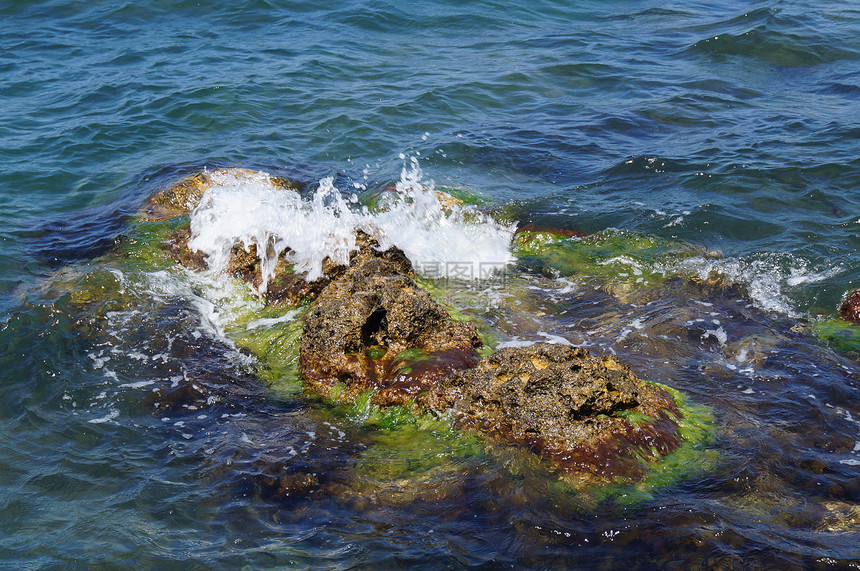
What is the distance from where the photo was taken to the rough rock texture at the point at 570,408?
4.10 m

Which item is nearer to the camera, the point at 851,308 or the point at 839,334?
the point at 839,334

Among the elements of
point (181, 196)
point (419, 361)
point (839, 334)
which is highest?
point (181, 196)

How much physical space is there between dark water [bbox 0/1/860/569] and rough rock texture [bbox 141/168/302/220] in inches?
14.3

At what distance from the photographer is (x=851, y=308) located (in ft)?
20.0

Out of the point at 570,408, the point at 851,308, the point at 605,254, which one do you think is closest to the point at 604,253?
the point at 605,254

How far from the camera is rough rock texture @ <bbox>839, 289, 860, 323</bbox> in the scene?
6040 millimetres

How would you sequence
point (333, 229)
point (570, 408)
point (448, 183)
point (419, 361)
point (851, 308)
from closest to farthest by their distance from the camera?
point (570, 408) → point (419, 361) → point (851, 308) → point (333, 229) → point (448, 183)

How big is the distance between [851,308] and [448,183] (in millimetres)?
5077

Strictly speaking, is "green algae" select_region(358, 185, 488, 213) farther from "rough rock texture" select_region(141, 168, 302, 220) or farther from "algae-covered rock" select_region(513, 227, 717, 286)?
"rough rock texture" select_region(141, 168, 302, 220)

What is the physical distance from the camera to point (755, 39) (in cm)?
1325

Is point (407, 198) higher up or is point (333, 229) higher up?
point (333, 229)

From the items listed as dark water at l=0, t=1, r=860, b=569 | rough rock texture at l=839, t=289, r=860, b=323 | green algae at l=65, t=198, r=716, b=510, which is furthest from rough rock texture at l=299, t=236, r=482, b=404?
rough rock texture at l=839, t=289, r=860, b=323

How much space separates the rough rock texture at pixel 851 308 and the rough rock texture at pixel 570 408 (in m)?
2.62

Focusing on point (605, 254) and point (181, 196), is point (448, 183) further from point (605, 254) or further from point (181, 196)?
point (181, 196)
